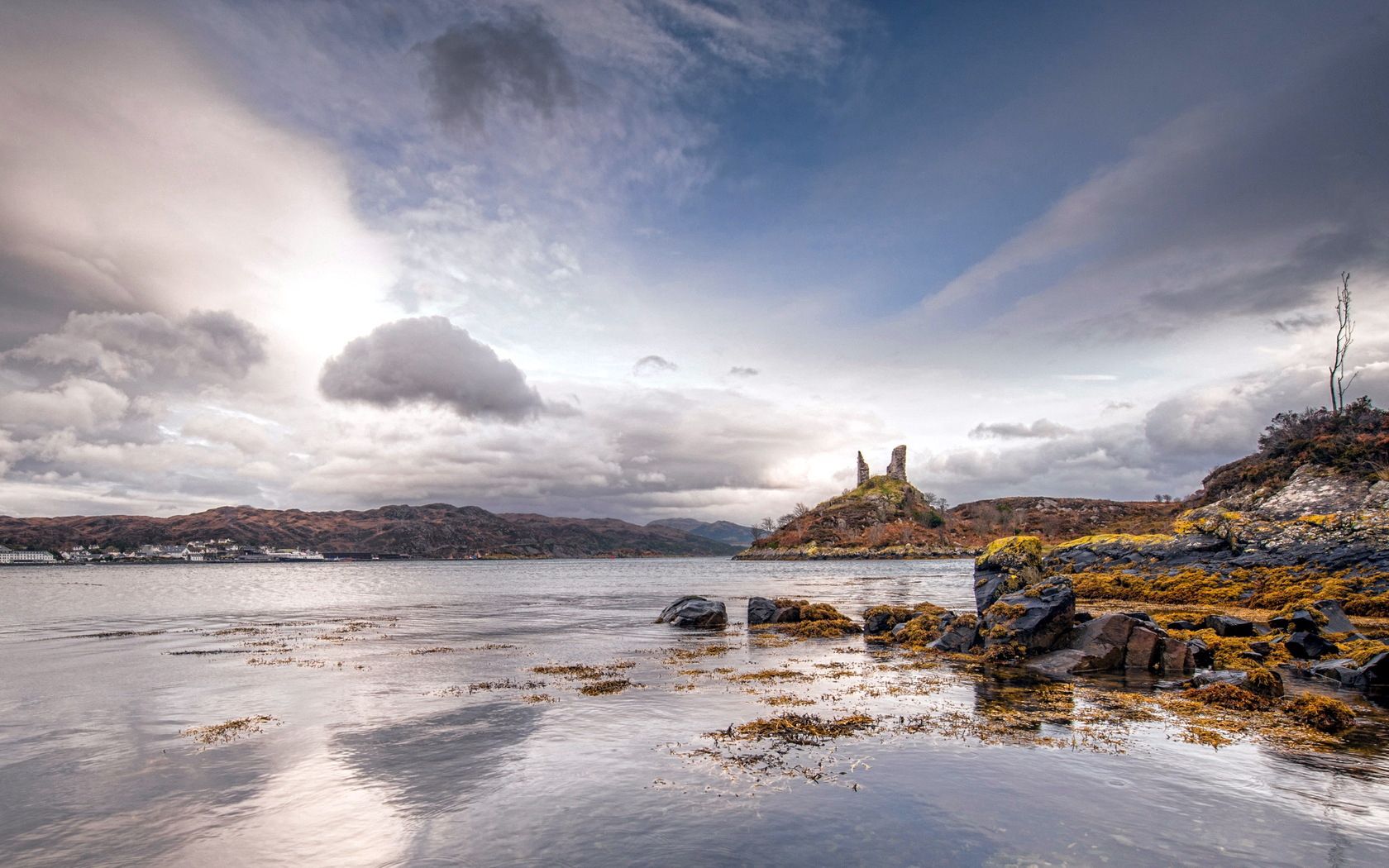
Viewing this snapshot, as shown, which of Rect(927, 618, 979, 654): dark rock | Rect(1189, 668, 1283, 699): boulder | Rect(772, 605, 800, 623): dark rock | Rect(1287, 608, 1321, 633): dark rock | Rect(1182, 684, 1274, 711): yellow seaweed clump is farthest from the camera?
Rect(772, 605, 800, 623): dark rock

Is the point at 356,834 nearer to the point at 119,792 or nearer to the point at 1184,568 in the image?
the point at 119,792

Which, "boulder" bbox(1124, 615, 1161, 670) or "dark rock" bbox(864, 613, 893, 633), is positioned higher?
"boulder" bbox(1124, 615, 1161, 670)

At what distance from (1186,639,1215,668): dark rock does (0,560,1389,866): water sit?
779 centimetres

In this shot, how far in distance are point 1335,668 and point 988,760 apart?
16.1 meters

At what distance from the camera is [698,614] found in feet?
144

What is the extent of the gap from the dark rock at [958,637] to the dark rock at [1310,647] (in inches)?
438

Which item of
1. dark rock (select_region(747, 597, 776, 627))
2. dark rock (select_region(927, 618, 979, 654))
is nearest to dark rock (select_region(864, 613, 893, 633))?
dark rock (select_region(927, 618, 979, 654))

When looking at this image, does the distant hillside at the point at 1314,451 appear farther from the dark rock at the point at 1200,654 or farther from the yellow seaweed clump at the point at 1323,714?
the yellow seaweed clump at the point at 1323,714

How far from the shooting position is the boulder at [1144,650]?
24203 millimetres

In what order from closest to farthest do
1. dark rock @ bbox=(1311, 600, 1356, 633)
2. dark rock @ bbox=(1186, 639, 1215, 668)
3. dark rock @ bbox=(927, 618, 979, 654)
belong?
dark rock @ bbox=(1186, 639, 1215, 668)
dark rock @ bbox=(1311, 600, 1356, 633)
dark rock @ bbox=(927, 618, 979, 654)

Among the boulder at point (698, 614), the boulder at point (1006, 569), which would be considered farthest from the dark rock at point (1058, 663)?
the boulder at point (698, 614)

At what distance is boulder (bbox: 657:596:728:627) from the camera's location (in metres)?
43.7

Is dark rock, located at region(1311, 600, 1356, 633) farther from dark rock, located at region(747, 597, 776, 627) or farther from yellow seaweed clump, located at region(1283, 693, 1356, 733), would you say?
dark rock, located at region(747, 597, 776, 627)

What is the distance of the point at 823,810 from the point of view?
11.4 meters
